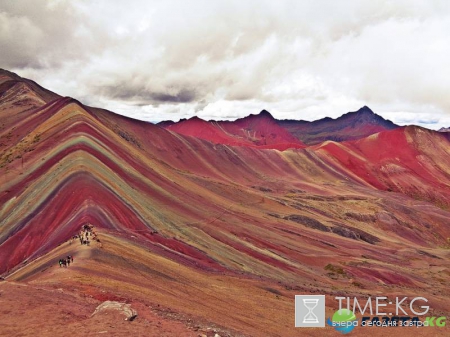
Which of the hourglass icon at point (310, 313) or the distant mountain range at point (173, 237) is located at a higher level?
the distant mountain range at point (173, 237)

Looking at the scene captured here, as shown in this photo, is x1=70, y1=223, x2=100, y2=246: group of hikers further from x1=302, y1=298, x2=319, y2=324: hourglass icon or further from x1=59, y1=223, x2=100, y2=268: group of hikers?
x1=302, y1=298, x2=319, y2=324: hourglass icon

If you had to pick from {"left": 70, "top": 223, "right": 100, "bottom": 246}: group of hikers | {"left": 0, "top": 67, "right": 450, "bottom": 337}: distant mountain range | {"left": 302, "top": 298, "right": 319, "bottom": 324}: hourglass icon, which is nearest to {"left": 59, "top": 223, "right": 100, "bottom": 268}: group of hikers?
{"left": 70, "top": 223, "right": 100, "bottom": 246}: group of hikers

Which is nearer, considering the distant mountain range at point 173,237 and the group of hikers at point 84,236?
the distant mountain range at point 173,237

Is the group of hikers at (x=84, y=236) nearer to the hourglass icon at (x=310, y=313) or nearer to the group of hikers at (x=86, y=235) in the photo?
the group of hikers at (x=86, y=235)

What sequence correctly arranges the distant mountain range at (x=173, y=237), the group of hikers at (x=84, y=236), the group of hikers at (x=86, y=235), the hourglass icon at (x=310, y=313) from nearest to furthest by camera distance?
1. the distant mountain range at (x=173, y=237)
2. the group of hikers at (x=84, y=236)
3. the hourglass icon at (x=310, y=313)
4. the group of hikers at (x=86, y=235)

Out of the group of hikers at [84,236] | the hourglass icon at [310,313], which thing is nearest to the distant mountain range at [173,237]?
the group of hikers at [84,236]

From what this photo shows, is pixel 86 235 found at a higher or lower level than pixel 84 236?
higher

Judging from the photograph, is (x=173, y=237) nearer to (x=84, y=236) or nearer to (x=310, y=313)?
(x=84, y=236)

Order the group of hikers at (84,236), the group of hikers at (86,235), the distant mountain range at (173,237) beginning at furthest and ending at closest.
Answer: the group of hikers at (86,235) < the group of hikers at (84,236) < the distant mountain range at (173,237)

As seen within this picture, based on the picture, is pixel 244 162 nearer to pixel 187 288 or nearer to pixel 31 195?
pixel 31 195

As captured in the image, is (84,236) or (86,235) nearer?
(86,235)

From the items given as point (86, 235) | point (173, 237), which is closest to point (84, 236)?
point (86, 235)

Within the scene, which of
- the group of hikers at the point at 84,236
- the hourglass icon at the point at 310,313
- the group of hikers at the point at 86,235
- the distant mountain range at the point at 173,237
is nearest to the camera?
the distant mountain range at the point at 173,237

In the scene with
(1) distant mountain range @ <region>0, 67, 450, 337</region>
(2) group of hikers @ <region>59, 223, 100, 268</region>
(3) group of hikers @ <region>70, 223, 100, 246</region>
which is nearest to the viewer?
(1) distant mountain range @ <region>0, 67, 450, 337</region>
